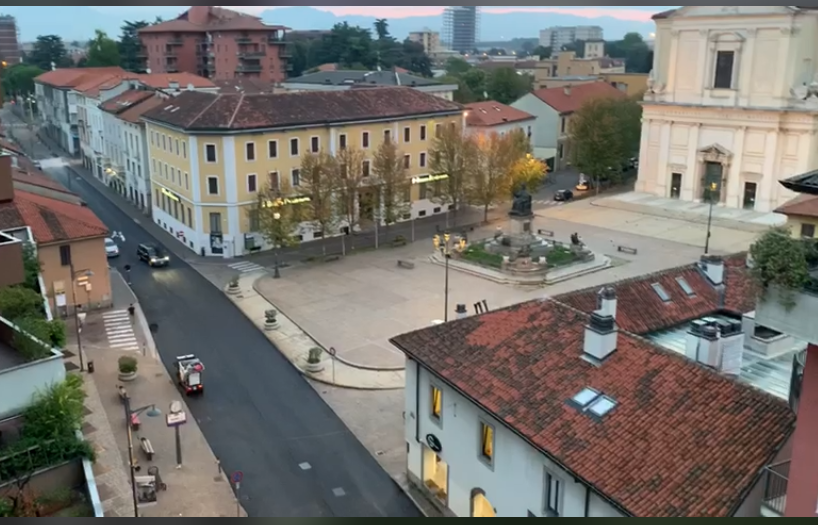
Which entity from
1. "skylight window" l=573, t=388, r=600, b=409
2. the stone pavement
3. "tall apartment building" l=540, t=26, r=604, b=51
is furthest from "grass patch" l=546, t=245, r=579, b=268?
"tall apartment building" l=540, t=26, r=604, b=51

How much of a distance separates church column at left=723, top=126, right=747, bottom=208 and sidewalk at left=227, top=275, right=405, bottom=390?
34140 millimetres

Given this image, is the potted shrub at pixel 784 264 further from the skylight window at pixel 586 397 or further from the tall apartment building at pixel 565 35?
the tall apartment building at pixel 565 35

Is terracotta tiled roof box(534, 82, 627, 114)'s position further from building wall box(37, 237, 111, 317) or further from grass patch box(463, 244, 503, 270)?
building wall box(37, 237, 111, 317)

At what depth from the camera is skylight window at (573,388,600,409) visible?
1286 centimetres

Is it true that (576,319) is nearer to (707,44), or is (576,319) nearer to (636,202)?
(636,202)

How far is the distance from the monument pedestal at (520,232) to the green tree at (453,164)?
7345 mm

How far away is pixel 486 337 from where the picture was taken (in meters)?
15.8

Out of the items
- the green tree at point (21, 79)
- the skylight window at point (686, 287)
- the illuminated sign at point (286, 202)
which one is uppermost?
the green tree at point (21, 79)

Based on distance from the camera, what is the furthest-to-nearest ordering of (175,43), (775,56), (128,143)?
(175,43) → (128,143) → (775,56)

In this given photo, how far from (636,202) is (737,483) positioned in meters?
42.9

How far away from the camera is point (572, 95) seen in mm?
66375

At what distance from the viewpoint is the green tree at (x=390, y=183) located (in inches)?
1575

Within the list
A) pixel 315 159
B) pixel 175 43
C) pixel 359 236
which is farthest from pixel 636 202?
pixel 175 43

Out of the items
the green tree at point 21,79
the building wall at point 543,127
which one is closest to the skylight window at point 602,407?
the building wall at point 543,127
